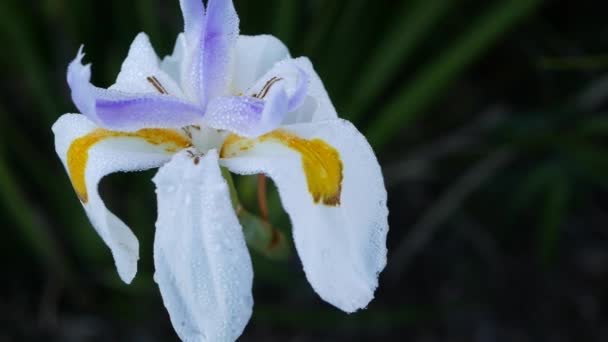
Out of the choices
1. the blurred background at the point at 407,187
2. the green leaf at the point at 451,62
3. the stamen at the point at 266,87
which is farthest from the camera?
the blurred background at the point at 407,187

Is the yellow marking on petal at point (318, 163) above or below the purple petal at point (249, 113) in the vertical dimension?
below

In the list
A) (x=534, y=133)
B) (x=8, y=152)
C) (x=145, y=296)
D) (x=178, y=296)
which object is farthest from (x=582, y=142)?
(x=8, y=152)

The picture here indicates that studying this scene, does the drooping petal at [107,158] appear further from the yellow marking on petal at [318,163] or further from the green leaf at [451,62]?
the green leaf at [451,62]

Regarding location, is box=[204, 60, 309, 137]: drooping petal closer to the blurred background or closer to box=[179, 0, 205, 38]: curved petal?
box=[179, 0, 205, 38]: curved petal

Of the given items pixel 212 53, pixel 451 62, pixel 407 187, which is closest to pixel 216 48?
pixel 212 53

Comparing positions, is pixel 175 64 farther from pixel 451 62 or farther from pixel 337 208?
pixel 451 62

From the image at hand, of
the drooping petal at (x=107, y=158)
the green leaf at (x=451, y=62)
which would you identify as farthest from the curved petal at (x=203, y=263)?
the green leaf at (x=451, y=62)

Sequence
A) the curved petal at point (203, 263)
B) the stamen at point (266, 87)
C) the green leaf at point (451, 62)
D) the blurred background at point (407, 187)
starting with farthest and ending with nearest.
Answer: the blurred background at point (407, 187) → the green leaf at point (451, 62) → the stamen at point (266, 87) → the curved petal at point (203, 263)
